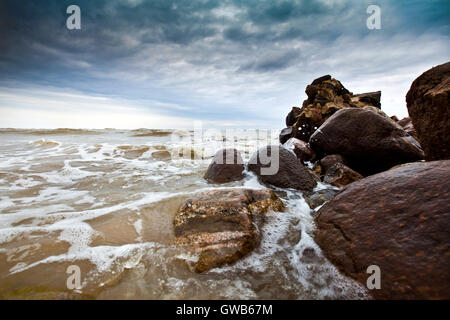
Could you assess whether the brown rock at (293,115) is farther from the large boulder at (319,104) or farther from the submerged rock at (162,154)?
the submerged rock at (162,154)

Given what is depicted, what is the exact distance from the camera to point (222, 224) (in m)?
2.00

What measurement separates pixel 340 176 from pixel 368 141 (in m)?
0.81

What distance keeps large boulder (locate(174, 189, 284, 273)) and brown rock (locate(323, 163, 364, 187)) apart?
151 cm

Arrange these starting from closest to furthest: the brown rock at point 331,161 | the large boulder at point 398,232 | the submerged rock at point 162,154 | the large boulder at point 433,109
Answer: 1. the large boulder at point 398,232
2. the large boulder at point 433,109
3. the brown rock at point 331,161
4. the submerged rock at point 162,154

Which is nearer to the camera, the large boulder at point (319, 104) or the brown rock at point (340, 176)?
the brown rock at point (340, 176)

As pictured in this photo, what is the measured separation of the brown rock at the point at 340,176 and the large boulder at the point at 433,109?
3.72 ft

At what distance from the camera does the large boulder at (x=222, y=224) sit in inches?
68.6

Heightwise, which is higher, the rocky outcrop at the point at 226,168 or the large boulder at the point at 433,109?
the large boulder at the point at 433,109

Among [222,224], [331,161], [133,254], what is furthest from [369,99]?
[133,254]

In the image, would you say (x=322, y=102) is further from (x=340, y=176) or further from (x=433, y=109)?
(x=433, y=109)

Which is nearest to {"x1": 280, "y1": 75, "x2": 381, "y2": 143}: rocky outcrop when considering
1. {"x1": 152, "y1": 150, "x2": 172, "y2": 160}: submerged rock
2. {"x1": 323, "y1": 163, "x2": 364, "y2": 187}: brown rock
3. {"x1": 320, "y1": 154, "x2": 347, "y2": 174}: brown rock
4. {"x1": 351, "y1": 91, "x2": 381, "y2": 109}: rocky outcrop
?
{"x1": 351, "y1": 91, "x2": 381, "y2": 109}: rocky outcrop

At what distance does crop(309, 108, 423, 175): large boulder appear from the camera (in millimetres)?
3363

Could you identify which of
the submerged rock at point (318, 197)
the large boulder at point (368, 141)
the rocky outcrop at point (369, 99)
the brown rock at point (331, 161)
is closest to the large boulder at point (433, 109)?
the large boulder at point (368, 141)

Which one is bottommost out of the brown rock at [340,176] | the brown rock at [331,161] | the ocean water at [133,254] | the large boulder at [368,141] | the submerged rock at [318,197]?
the ocean water at [133,254]
